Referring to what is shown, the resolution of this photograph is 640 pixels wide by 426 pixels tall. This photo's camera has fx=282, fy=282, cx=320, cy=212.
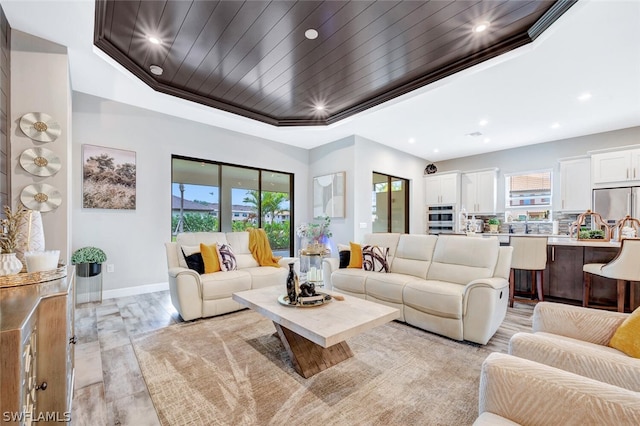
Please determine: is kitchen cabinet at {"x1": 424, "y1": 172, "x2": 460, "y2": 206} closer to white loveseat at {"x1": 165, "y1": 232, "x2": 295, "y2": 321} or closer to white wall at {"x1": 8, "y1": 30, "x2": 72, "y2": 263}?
white loveseat at {"x1": 165, "y1": 232, "x2": 295, "y2": 321}

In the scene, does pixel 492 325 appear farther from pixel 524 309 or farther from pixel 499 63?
pixel 499 63

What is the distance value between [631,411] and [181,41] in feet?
12.1

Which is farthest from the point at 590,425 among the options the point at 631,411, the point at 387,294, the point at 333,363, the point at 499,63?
the point at 499,63

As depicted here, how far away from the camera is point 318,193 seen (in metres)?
6.25

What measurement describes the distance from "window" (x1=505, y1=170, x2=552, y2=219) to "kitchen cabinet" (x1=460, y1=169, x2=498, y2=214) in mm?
317

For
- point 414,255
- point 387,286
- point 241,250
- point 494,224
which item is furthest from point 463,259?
point 494,224

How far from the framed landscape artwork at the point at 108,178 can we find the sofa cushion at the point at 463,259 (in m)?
4.31

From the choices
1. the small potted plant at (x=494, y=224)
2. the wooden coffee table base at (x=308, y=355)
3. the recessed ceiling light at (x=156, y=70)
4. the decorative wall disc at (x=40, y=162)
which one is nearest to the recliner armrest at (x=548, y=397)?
the wooden coffee table base at (x=308, y=355)

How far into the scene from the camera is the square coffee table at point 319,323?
1.78 metres

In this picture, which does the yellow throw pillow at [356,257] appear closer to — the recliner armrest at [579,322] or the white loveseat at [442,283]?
the white loveseat at [442,283]

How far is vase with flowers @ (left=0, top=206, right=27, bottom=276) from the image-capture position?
1564mm

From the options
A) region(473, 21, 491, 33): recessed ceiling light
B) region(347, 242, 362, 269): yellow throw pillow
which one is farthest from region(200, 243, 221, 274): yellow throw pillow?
region(473, 21, 491, 33): recessed ceiling light

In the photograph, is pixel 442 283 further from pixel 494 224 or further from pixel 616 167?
pixel 616 167

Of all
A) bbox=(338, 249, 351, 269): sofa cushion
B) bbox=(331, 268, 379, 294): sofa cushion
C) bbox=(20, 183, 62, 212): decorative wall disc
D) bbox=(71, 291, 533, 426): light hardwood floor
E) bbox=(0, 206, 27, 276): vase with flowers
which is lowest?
bbox=(71, 291, 533, 426): light hardwood floor
